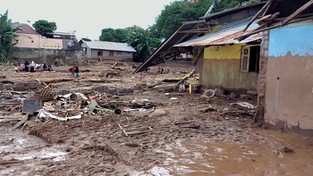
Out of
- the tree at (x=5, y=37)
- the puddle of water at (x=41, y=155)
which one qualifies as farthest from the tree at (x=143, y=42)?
the puddle of water at (x=41, y=155)

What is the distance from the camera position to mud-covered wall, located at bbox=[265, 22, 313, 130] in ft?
25.0

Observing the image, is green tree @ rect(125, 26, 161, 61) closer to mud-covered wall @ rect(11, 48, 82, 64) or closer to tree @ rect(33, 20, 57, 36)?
mud-covered wall @ rect(11, 48, 82, 64)

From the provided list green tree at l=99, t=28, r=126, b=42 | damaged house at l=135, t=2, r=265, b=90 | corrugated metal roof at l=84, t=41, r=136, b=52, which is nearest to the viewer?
damaged house at l=135, t=2, r=265, b=90

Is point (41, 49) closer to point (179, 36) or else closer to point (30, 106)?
point (179, 36)

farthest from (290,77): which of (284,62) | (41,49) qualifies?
(41,49)

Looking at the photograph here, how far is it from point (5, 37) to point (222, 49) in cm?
3281

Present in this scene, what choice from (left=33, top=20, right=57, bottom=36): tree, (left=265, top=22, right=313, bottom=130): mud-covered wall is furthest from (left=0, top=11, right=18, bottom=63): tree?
(left=265, top=22, right=313, bottom=130): mud-covered wall

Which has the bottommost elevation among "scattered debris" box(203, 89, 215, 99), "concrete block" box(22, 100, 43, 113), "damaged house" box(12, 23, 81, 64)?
"concrete block" box(22, 100, 43, 113)

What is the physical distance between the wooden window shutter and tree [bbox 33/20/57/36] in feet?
158

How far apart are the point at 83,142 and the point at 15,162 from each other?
179 centimetres

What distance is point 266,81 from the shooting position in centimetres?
901

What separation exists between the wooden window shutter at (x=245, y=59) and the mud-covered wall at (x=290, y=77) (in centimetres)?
524

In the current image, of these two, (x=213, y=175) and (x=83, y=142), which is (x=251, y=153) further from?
(x=83, y=142)

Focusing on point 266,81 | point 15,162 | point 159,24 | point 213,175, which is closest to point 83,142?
point 15,162
